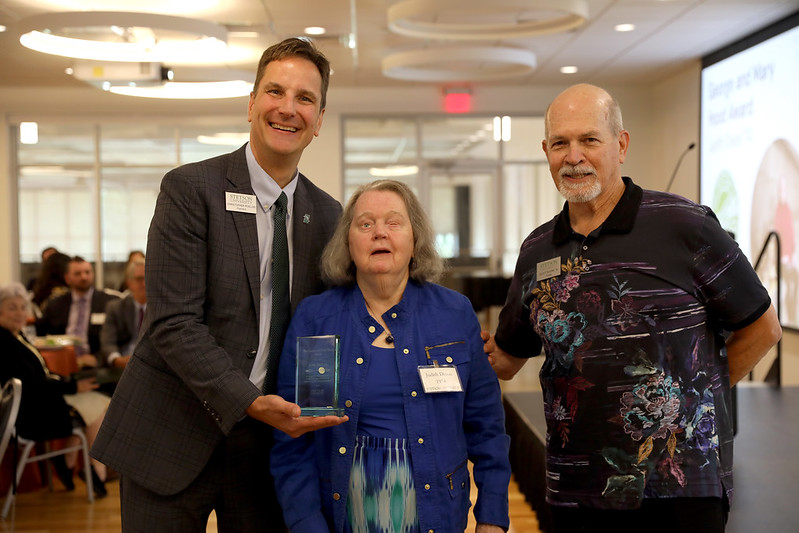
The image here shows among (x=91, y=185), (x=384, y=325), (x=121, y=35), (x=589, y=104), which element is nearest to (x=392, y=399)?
(x=384, y=325)

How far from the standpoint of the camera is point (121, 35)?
781 centimetres

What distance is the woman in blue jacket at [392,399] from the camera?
6.72 feet

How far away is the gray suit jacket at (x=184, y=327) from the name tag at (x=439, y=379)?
1.47 feet

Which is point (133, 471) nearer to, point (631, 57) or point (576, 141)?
point (576, 141)

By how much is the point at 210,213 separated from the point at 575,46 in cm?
914

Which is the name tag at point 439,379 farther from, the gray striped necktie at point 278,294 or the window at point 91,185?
the window at point 91,185

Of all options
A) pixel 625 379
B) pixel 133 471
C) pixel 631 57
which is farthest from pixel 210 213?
pixel 631 57

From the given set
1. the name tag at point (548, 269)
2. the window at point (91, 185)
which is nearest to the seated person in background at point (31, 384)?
the name tag at point (548, 269)

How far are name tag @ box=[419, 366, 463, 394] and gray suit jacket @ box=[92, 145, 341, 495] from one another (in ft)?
1.47

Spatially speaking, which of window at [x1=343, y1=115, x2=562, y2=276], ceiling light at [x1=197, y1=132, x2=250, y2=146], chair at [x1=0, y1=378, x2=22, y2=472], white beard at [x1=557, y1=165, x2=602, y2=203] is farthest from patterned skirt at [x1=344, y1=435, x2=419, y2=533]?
ceiling light at [x1=197, y1=132, x2=250, y2=146]

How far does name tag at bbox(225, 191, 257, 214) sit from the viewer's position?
81.6 inches

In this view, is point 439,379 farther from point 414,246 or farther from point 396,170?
point 396,170

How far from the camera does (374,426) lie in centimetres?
207

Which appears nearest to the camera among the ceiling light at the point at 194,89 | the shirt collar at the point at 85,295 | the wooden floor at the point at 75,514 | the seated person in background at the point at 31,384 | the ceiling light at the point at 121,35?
the wooden floor at the point at 75,514
